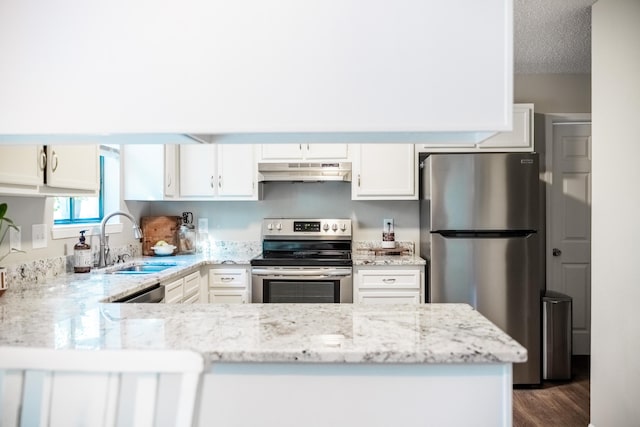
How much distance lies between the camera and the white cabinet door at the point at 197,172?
12.4ft

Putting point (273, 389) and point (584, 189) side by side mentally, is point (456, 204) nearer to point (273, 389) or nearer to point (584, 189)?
point (584, 189)

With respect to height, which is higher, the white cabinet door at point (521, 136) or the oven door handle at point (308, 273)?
the white cabinet door at point (521, 136)

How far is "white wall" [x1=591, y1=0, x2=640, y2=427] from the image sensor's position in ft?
7.43

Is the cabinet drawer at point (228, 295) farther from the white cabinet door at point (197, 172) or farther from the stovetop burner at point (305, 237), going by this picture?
the white cabinet door at point (197, 172)

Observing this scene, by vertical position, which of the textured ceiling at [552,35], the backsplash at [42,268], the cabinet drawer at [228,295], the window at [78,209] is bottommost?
the cabinet drawer at [228,295]

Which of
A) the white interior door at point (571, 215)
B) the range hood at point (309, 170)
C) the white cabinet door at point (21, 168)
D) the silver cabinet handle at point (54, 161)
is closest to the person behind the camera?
the white cabinet door at point (21, 168)

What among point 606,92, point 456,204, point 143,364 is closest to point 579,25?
point 606,92

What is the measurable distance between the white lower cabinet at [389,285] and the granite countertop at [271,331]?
5.54ft

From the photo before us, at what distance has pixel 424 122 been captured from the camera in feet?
4.31

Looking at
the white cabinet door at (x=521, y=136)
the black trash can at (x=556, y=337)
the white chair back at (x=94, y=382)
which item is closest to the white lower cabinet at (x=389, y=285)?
the black trash can at (x=556, y=337)

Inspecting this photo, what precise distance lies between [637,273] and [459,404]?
1.52 m

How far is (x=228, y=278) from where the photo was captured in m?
3.55

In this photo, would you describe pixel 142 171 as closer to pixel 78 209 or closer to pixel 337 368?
pixel 78 209

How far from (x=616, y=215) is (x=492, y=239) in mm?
938
